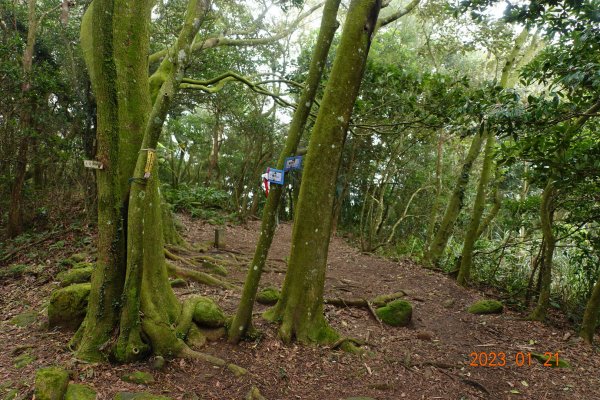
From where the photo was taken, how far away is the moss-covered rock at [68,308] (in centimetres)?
498

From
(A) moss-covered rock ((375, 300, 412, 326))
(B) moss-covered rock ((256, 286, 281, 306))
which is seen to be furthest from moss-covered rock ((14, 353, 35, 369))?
(A) moss-covered rock ((375, 300, 412, 326))

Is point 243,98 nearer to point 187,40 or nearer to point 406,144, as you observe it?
point 406,144

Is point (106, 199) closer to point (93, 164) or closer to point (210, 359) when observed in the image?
point (93, 164)

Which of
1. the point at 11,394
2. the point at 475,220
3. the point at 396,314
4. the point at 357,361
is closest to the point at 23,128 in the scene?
the point at 11,394

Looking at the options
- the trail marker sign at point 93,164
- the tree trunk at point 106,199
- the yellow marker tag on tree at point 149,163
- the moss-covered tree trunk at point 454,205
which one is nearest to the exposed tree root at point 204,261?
the tree trunk at point 106,199

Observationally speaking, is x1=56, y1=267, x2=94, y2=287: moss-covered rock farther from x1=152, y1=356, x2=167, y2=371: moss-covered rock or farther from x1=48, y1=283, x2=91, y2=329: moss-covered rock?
x1=152, y1=356, x2=167, y2=371: moss-covered rock

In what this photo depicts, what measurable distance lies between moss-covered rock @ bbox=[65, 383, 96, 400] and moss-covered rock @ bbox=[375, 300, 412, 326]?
13.6 ft

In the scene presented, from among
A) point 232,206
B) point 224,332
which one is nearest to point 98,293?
point 224,332

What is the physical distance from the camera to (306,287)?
496 centimetres

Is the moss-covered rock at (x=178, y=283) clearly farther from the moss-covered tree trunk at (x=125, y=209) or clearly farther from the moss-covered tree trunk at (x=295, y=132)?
the moss-covered tree trunk at (x=295, y=132)

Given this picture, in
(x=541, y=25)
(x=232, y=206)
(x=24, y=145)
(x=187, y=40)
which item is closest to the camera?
(x=187, y=40)

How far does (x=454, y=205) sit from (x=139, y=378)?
8979mm

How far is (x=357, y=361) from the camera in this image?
186 inches

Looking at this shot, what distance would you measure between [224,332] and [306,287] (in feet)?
3.84
